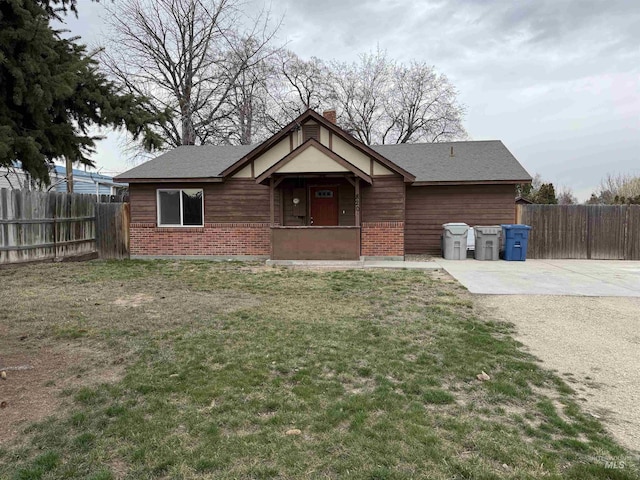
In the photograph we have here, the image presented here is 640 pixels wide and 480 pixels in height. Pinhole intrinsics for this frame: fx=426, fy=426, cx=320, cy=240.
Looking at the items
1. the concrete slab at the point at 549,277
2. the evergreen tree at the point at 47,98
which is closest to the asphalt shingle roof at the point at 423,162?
the concrete slab at the point at 549,277

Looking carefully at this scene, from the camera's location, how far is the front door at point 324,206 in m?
14.0

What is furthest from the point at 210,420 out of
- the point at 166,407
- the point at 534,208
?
the point at 534,208

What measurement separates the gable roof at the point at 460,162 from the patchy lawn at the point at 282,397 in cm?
778

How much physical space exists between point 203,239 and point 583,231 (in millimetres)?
12190

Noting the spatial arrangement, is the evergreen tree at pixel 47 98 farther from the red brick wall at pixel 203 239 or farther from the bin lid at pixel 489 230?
the bin lid at pixel 489 230

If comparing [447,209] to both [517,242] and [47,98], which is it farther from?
[47,98]

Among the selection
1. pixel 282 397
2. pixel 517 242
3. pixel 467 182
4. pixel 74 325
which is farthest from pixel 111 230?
pixel 517 242

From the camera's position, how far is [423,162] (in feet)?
49.0

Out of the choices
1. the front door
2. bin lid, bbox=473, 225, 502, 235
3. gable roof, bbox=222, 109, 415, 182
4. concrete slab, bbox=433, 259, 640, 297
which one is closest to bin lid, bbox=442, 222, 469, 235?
bin lid, bbox=473, 225, 502, 235

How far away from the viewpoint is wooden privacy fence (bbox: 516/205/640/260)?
13.6m

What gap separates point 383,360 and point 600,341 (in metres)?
2.81

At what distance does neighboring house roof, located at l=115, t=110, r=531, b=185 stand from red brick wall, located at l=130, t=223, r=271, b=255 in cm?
158

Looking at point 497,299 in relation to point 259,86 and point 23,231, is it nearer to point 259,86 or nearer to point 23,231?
point 23,231

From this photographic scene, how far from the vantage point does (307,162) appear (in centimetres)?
1183
